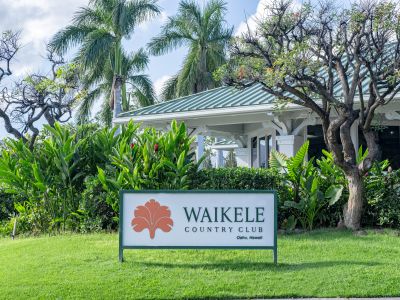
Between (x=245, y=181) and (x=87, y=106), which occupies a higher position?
(x=87, y=106)

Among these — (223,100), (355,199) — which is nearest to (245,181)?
(355,199)

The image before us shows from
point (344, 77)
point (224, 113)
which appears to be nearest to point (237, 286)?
point (344, 77)

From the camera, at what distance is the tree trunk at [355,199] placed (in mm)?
10914

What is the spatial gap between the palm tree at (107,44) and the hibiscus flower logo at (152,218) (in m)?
21.0

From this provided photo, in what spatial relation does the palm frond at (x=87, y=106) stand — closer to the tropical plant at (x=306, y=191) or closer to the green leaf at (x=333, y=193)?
the tropical plant at (x=306, y=191)

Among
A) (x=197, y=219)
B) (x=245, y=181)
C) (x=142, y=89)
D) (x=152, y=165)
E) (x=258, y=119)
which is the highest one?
(x=142, y=89)

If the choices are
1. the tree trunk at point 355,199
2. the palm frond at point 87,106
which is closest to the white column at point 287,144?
the tree trunk at point 355,199

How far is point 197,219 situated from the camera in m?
8.37

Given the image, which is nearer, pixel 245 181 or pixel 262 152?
pixel 245 181

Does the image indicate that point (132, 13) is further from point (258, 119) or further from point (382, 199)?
point (382, 199)

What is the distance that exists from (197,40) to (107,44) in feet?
18.6

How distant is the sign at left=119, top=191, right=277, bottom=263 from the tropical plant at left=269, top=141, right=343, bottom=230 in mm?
3101

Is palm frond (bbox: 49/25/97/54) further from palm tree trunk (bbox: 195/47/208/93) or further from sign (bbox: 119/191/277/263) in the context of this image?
sign (bbox: 119/191/277/263)

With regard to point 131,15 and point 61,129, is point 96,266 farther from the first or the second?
point 131,15
